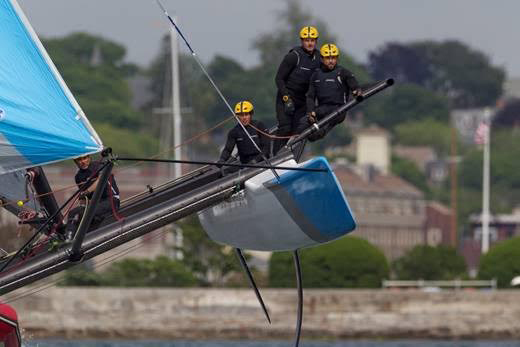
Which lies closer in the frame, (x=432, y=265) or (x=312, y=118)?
(x=312, y=118)

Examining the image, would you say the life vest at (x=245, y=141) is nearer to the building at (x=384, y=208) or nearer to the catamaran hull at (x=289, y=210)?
the catamaran hull at (x=289, y=210)

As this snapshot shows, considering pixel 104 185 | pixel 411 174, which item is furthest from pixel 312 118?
pixel 411 174

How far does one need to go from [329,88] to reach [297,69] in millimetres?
779

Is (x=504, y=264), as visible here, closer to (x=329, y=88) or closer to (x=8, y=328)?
(x=329, y=88)

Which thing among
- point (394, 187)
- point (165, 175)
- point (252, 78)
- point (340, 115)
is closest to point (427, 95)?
point (252, 78)

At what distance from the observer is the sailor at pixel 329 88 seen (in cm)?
2427

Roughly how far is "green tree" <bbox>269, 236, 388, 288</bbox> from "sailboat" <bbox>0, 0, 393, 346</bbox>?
33.2 metres

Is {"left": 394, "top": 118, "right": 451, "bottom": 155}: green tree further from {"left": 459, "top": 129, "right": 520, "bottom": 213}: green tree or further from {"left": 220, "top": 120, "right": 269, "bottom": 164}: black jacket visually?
{"left": 220, "top": 120, "right": 269, "bottom": 164}: black jacket

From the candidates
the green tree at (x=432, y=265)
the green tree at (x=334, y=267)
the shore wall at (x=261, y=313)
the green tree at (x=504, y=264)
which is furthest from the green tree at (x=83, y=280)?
the green tree at (x=504, y=264)

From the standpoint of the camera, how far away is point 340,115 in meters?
24.1

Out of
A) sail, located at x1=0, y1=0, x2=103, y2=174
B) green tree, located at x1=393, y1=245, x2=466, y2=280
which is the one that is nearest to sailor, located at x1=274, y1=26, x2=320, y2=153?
sail, located at x1=0, y1=0, x2=103, y2=174

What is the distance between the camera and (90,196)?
2334cm

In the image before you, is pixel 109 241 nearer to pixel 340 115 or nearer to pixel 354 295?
pixel 340 115

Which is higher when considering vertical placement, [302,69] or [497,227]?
[497,227]
